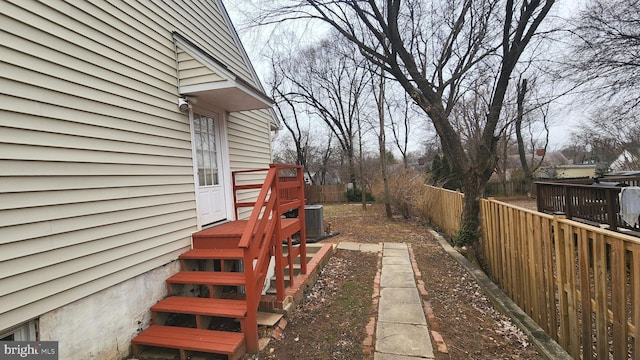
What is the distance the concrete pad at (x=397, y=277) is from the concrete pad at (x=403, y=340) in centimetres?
134

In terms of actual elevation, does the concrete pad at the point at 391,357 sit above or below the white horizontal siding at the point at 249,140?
below

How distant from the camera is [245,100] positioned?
4715 mm

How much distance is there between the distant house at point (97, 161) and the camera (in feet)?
7.27

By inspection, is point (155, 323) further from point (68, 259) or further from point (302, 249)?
point (302, 249)

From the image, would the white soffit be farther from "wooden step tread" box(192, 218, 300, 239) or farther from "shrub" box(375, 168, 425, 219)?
"shrub" box(375, 168, 425, 219)

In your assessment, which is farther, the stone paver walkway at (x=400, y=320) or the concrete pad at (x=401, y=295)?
the concrete pad at (x=401, y=295)

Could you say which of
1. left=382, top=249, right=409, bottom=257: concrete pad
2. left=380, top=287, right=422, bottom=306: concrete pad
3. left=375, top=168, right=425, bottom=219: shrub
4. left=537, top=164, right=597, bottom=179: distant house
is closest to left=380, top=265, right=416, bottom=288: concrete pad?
left=380, top=287, right=422, bottom=306: concrete pad

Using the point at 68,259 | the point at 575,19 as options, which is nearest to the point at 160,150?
the point at 68,259

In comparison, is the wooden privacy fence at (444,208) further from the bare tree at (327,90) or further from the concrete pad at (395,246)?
the bare tree at (327,90)

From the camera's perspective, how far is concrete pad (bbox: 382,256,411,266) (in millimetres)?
6037

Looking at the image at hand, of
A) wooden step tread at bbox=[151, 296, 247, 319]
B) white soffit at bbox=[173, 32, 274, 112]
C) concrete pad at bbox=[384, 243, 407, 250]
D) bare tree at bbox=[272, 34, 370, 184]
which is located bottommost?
concrete pad at bbox=[384, 243, 407, 250]

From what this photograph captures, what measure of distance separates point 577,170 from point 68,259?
3611 cm

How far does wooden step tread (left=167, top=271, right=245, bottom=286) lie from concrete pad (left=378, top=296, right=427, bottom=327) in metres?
1.77

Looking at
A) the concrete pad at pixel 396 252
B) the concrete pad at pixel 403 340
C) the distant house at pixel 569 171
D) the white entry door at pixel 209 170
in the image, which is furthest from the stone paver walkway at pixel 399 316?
the distant house at pixel 569 171
